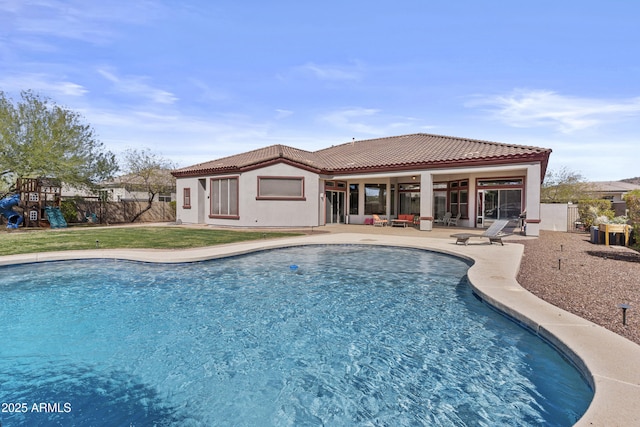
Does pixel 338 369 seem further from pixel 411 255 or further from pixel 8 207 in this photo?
pixel 8 207

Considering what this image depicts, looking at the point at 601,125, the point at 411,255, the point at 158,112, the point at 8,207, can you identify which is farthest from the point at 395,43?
the point at 8,207

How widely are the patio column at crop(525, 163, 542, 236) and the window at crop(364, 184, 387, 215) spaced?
10.7 meters

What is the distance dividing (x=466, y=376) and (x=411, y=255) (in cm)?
843

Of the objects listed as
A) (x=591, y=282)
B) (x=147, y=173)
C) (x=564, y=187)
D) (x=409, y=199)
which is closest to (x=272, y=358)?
(x=591, y=282)

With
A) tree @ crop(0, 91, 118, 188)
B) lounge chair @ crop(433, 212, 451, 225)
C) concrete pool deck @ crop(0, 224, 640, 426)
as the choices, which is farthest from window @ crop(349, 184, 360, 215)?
tree @ crop(0, 91, 118, 188)

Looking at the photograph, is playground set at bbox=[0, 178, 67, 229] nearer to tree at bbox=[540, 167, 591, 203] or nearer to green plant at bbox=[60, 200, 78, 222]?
green plant at bbox=[60, 200, 78, 222]

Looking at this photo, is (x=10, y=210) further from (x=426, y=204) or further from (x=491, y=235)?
(x=491, y=235)

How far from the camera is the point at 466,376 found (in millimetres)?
3982

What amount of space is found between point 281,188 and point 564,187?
1446 inches

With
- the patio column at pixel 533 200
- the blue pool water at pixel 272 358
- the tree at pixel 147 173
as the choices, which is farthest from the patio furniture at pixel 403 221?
the tree at pixel 147 173

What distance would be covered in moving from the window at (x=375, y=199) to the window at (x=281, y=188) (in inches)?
243

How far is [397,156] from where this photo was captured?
23.6m

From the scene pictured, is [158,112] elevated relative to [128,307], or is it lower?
elevated

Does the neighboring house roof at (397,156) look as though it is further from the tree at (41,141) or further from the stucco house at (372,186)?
the tree at (41,141)
